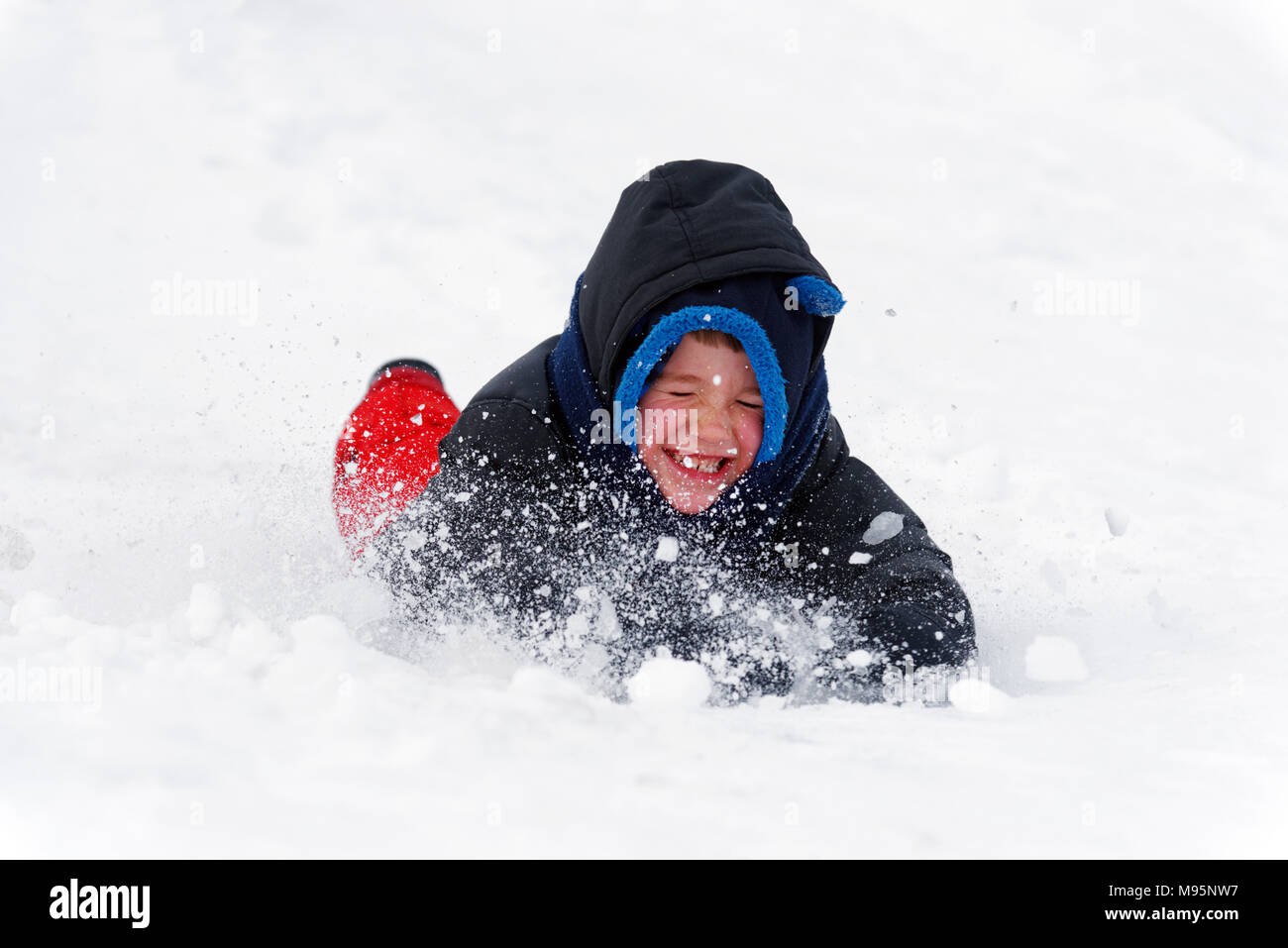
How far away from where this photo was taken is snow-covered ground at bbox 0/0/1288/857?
44.1 inches

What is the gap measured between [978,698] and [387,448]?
1.83m

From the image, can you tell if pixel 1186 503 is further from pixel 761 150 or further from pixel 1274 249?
pixel 761 150

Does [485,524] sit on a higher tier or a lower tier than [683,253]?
lower

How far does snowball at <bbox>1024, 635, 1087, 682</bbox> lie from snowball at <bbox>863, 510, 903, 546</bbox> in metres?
0.39

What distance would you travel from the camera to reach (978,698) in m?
1.48

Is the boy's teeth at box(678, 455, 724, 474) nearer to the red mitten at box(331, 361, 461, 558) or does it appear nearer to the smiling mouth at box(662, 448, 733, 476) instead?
the smiling mouth at box(662, 448, 733, 476)

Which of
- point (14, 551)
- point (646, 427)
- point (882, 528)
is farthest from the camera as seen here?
point (14, 551)

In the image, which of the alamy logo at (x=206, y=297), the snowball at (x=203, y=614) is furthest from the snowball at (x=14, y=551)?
the alamy logo at (x=206, y=297)

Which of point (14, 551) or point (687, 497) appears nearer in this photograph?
point (687, 497)

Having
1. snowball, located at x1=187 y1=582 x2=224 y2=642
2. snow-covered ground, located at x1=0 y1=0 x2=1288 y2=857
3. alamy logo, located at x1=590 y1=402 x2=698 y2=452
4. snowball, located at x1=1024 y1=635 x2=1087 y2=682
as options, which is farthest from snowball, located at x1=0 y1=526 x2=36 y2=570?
snowball, located at x1=1024 y1=635 x2=1087 y2=682

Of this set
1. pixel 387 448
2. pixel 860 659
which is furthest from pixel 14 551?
pixel 860 659

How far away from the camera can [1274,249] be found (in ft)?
17.3

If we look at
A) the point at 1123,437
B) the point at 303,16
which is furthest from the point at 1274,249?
the point at 303,16

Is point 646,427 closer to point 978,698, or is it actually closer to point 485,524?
point 485,524
